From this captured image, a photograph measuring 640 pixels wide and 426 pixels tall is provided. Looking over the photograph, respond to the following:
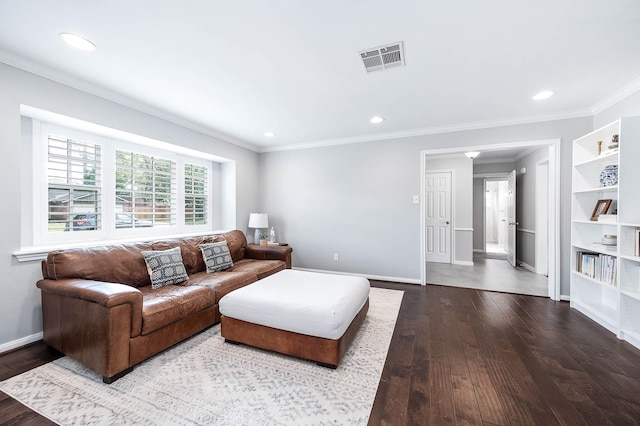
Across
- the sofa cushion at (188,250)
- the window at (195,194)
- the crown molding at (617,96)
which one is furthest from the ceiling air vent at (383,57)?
the window at (195,194)

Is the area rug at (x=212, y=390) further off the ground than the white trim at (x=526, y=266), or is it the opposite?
the white trim at (x=526, y=266)

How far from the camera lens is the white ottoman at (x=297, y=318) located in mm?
1940

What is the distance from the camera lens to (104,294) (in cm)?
178

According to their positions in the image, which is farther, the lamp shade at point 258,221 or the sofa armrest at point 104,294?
the lamp shade at point 258,221

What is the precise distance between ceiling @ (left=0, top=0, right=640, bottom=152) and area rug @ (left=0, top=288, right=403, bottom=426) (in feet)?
8.09

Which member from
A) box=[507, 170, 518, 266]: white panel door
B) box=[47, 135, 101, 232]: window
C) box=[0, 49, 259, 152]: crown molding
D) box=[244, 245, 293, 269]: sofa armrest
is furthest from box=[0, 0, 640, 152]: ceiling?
box=[507, 170, 518, 266]: white panel door

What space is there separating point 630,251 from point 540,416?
208 cm

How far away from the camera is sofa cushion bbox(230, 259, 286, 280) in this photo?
3420 mm

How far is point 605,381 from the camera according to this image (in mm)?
1811

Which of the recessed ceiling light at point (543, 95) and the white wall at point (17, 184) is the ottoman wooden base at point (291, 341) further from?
the recessed ceiling light at point (543, 95)

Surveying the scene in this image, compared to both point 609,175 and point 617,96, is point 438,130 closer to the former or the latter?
point 617,96

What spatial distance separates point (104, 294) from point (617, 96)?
5.23 meters

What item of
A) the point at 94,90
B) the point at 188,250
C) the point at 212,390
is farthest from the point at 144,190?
the point at 212,390

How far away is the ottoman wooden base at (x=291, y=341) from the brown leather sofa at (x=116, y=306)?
39cm
